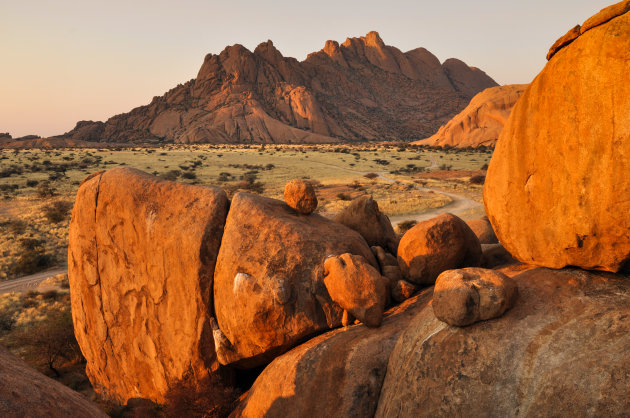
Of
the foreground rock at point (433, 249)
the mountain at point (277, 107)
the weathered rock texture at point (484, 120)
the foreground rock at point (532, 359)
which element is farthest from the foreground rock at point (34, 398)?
the mountain at point (277, 107)

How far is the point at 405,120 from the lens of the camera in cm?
17312

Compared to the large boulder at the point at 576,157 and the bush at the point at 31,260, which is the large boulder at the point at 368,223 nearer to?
the large boulder at the point at 576,157

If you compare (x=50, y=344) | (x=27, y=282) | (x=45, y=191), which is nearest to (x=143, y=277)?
(x=50, y=344)

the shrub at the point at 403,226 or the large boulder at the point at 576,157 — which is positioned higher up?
the large boulder at the point at 576,157

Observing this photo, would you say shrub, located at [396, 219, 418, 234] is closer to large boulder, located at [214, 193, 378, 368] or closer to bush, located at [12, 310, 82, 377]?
large boulder, located at [214, 193, 378, 368]

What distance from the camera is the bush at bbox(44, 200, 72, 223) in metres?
26.7

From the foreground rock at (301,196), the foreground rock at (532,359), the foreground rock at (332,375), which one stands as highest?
the foreground rock at (301,196)

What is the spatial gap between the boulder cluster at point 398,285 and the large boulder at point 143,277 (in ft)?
0.13

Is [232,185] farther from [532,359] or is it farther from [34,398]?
[532,359]

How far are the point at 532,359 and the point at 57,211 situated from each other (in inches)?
1282

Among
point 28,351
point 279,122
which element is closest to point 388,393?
point 28,351

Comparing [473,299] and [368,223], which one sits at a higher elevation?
[368,223]

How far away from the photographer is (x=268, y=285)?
7383 millimetres

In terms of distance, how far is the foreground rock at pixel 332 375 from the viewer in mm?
6012
